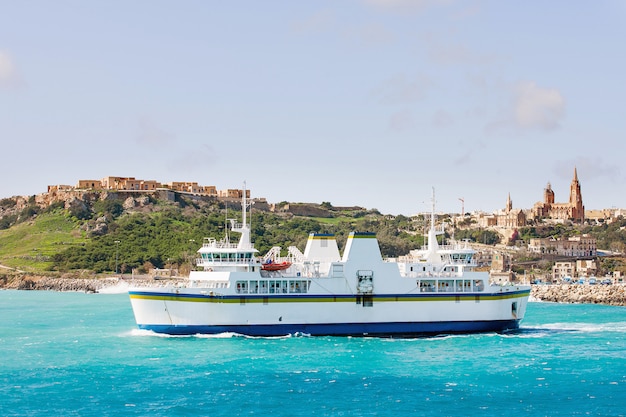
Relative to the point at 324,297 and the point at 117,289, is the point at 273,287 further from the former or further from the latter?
the point at 117,289

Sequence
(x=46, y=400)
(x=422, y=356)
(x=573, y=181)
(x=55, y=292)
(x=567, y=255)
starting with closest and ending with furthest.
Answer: (x=46, y=400)
(x=422, y=356)
(x=55, y=292)
(x=567, y=255)
(x=573, y=181)

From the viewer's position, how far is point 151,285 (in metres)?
81.6

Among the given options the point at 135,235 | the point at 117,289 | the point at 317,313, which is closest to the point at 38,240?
the point at 135,235

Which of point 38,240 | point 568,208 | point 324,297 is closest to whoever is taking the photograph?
point 324,297

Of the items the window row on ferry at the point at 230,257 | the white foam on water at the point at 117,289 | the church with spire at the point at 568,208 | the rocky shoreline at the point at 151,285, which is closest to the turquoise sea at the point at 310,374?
the window row on ferry at the point at 230,257

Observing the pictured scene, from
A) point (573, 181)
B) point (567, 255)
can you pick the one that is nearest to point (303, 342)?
point (567, 255)

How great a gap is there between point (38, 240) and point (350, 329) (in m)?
83.1

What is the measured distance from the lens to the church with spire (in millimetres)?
171000

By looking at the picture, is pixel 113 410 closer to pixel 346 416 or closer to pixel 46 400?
pixel 46 400

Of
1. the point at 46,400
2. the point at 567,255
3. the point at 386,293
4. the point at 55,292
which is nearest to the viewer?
the point at 46,400

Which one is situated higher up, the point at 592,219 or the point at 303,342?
the point at 592,219

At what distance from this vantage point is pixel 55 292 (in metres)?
91.8

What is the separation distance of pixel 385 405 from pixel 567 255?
348 ft

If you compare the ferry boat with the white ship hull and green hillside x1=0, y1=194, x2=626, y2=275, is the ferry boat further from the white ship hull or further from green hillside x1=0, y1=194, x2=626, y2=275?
green hillside x1=0, y1=194, x2=626, y2=275
